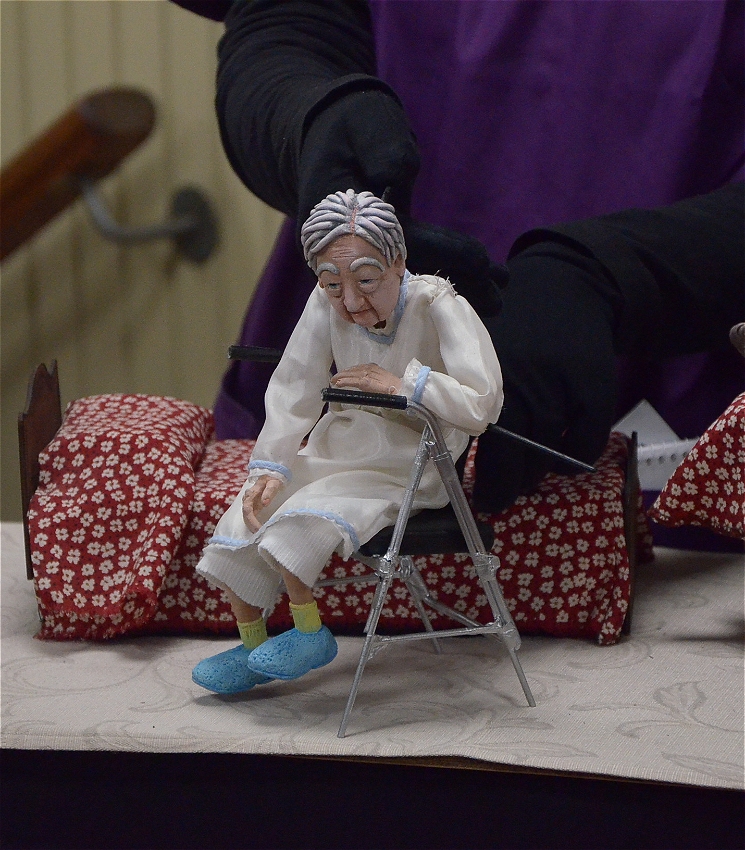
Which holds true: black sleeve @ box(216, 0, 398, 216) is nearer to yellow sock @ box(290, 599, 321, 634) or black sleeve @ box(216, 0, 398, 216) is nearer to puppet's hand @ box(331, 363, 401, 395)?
puppet's hand @ box(331, 363, 401, 395)

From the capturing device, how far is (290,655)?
4.44ft

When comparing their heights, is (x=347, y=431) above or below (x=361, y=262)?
below

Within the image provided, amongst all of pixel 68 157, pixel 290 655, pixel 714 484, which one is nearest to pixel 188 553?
pixel 290 655

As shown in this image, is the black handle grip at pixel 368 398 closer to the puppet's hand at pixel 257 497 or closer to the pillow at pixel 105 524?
the puppet's hand at pixel 257 497

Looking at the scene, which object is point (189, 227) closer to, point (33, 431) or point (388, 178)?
point (33, 431)

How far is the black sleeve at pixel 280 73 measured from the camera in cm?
173

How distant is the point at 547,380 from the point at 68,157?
1551 mm

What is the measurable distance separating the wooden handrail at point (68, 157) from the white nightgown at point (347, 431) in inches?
56.3

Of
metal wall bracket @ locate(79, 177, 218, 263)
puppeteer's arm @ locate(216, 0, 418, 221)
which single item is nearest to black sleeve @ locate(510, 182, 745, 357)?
puppeteer's arm @ locate(216, 0, 418, 221)

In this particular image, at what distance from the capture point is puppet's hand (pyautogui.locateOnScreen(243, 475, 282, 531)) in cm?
139

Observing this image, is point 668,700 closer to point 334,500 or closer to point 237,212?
point 334,500

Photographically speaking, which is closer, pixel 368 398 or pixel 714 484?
pixel 368 398

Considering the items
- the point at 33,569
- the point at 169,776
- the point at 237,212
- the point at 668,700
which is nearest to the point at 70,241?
the point at 237,212

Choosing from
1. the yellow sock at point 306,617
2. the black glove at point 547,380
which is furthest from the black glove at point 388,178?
the yellow sock at point 306,617
